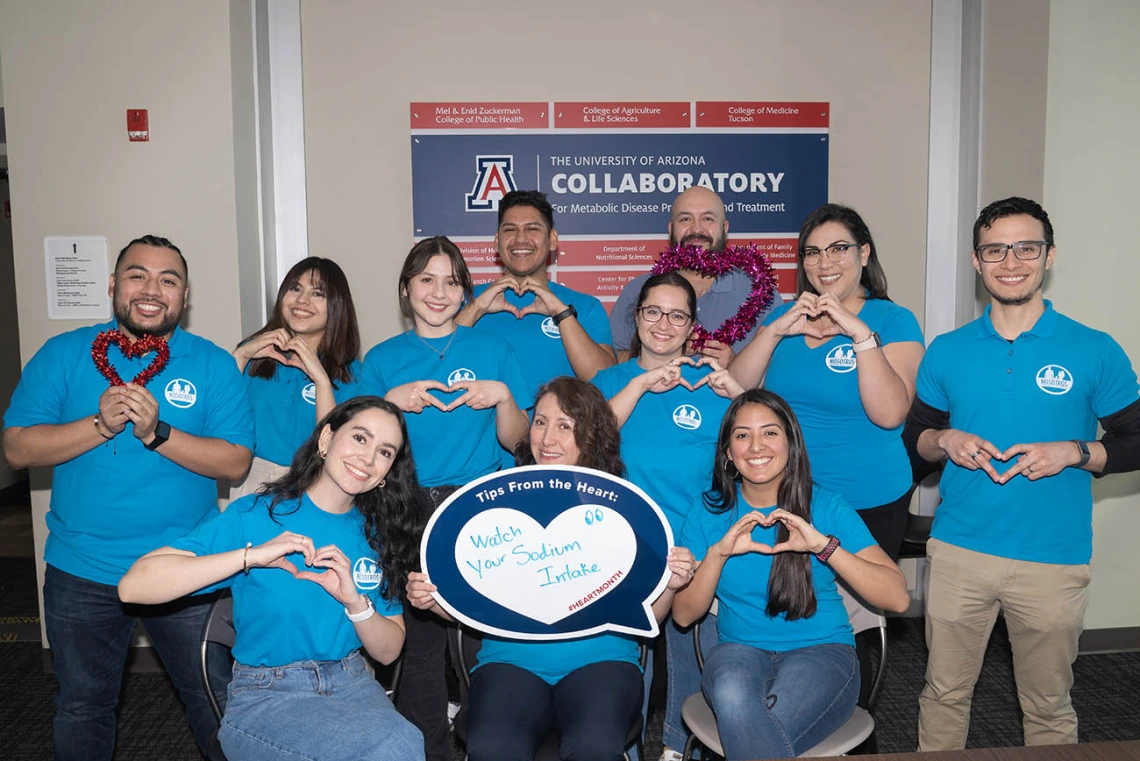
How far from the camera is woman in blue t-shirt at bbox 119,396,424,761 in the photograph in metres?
2.15

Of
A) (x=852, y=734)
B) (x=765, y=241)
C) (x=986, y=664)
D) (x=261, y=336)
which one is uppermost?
(x=765, y=241)

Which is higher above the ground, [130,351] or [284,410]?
[130,351]

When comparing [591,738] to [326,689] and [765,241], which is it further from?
[765,241]

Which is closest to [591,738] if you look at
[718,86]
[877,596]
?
[877,596]

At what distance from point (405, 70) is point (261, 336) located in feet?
6.95

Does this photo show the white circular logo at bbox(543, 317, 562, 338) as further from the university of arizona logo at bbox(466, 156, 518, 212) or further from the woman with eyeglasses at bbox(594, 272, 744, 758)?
the university of arizona logo at bbox(466, 156, 518, 212)

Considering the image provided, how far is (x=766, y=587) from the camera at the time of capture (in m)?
2.57

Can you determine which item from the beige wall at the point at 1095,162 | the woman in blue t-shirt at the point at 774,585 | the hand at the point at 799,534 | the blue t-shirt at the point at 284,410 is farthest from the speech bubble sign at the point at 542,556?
the beige wall at the point at 1095,162

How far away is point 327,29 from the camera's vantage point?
15.0 ft

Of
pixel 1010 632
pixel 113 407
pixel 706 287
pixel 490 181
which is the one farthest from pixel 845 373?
pixel 490 181

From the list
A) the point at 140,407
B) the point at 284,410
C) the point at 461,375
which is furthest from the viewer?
the point at 284,410

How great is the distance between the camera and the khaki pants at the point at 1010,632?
263 cm

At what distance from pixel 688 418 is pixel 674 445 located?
0.11m

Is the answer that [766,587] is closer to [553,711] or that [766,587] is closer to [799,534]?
[799,534]
